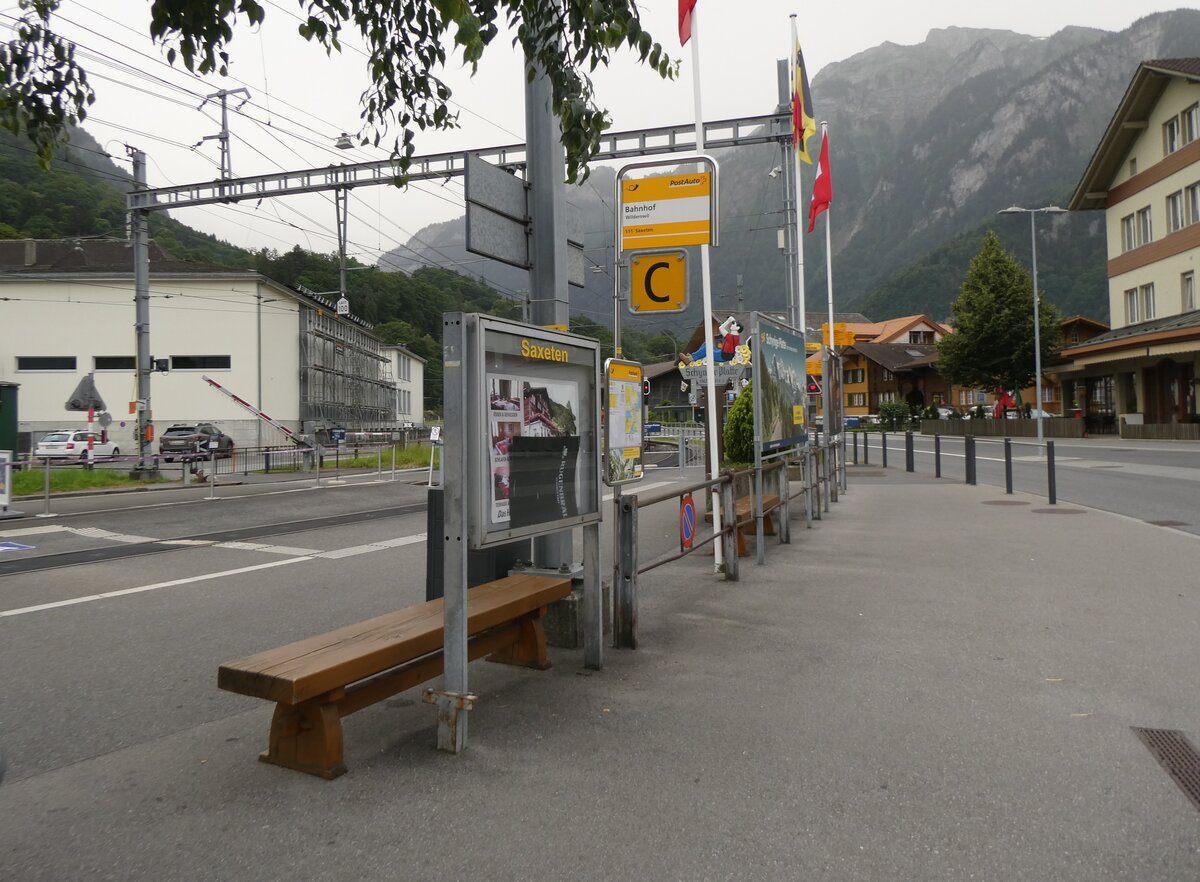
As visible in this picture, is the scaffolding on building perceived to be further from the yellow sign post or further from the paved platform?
the paved platform

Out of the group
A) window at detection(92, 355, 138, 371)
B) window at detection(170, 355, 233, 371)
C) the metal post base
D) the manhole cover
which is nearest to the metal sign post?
the metal post base

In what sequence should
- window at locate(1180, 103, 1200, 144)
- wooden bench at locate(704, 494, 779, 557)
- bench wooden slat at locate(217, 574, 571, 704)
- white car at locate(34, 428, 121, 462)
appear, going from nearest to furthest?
1. bench wooden slat at locate(217, 574, 571, 704)
2. wooden bench at locate(704, 494, 779, 557)
3. white car at locate(34, 428, 121, 462)
4. window at locate(1180, 103, 1200, 144)

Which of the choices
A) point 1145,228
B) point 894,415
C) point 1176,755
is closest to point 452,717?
point 1176,755

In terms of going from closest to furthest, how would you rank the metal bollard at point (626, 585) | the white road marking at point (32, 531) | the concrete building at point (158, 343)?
the metal bollard at point (626, 585), the white road marking at point (32, 531), the concrete building at point (158, 343)

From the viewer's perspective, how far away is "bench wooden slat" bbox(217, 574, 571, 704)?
10.9ft

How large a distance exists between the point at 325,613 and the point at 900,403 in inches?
2576

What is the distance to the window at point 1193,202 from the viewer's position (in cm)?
3494

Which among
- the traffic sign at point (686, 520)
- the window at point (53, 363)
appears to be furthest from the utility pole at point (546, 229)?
the window at point (53, 363)

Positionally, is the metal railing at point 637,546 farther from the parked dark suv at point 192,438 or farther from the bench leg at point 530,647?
the parked dark suv at point 192,438

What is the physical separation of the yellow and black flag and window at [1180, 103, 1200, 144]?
25592mm

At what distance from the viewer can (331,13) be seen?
15.2 ft

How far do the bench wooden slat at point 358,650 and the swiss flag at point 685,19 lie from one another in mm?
6487

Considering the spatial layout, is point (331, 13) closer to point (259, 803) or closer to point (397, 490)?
point (259, 803)

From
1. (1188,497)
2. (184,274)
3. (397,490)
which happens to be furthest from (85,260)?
(1188,497)
